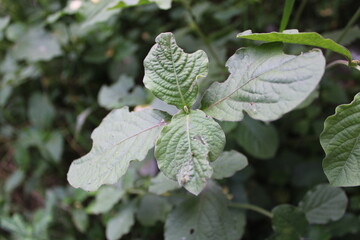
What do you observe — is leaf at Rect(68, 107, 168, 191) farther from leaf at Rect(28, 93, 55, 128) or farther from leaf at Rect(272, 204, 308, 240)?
leaf at Rect(28, 93, 55, 128)

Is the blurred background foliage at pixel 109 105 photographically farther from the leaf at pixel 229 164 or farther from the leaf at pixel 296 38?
the leaf at pixel 296 38

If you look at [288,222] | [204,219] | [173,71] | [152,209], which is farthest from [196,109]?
[152,209]

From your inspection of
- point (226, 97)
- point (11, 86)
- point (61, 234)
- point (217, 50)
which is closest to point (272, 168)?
point (217, 50)

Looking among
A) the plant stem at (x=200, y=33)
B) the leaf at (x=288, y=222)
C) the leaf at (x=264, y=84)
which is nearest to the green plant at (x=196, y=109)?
the leaf at (x=264, y=84)

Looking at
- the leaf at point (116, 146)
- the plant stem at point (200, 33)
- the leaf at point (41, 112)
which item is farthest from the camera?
the leaf at point (41, 112)

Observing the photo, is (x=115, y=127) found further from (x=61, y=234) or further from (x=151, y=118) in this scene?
(x=61, y=234)

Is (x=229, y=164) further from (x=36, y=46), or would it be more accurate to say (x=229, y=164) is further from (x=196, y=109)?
(x=36, y=46)
